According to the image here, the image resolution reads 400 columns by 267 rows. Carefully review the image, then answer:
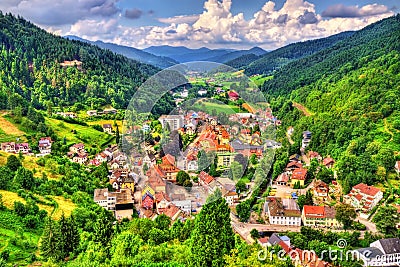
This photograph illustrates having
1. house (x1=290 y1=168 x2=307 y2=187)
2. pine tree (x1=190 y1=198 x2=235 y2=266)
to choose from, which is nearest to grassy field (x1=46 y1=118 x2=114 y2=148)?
house (x1=290 y1=168 x2=307 y2=187)

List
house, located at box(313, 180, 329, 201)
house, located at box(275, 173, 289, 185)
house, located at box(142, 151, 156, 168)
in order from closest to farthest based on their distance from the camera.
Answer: house, located at box(142, 151, 156, 168)
house, located at box(313, 180, 329, 201)
house, located at box(275, 173, 289, 185)

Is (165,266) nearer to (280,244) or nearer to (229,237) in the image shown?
(229,237)

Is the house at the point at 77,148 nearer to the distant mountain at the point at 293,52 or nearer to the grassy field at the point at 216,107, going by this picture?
the grassy field at the point at 216,107

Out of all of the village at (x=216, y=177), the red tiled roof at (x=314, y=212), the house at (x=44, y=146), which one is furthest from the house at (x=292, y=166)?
the house at (x=44, y=146)

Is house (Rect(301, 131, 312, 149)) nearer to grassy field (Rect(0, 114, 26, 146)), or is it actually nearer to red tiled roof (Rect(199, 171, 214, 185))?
grassy field (Rect(0, 114, 26, 146))

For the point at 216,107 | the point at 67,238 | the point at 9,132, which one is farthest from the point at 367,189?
the point at 9,132
